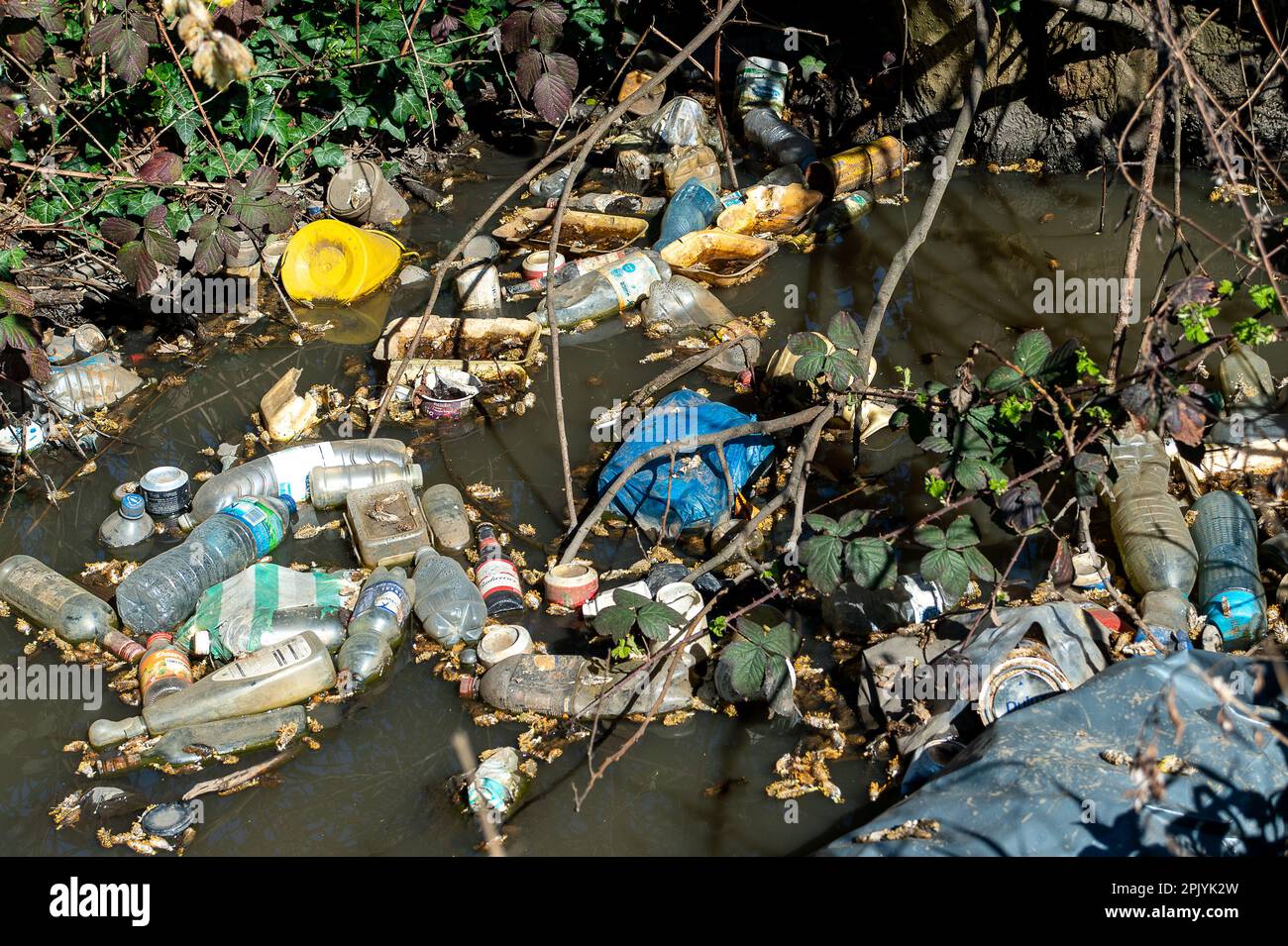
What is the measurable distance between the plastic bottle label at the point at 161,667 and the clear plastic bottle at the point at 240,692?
8 centimetres

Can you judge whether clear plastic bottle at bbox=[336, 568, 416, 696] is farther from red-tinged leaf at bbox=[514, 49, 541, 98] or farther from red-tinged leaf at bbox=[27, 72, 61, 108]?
red-tinged leaf at bbox=[27, 72, 61, 108]

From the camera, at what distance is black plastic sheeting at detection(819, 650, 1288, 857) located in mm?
2518

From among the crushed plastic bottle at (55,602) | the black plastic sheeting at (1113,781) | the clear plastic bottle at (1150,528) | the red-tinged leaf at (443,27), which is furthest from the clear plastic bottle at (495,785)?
the red-tinged leaf at (443,27)

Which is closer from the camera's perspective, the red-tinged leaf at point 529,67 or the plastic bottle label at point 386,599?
the plastic bottle label at point 386,599

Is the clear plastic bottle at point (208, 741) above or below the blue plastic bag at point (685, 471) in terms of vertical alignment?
below

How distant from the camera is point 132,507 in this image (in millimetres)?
4156

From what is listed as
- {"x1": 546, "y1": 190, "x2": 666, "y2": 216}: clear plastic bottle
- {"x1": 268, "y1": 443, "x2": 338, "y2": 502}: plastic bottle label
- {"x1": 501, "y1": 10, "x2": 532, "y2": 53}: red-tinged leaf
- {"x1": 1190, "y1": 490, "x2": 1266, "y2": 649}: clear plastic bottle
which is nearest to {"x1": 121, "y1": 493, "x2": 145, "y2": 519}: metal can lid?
{"x1": 268, "y1": 443, "x2": 338, "y2": 502}: plastic bottle label

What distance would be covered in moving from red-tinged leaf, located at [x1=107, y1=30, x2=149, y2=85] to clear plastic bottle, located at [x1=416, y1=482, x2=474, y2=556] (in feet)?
7.24

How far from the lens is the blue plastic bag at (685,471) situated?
13.4 feet

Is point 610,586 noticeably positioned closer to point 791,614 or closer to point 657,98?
point 791,614

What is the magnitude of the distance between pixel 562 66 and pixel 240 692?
3.40 meters

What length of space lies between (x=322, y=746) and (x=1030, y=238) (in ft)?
14.4

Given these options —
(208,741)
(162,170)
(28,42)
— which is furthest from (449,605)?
(28,42)

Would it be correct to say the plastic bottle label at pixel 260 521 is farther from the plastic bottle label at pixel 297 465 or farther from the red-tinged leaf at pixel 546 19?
the red-tinged leaf at pixel 546 19
